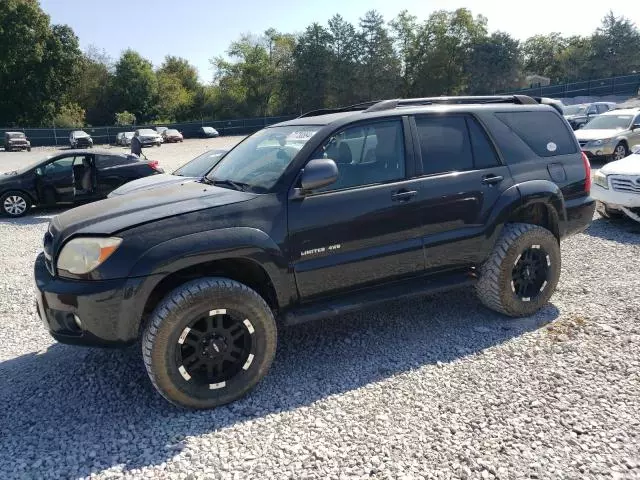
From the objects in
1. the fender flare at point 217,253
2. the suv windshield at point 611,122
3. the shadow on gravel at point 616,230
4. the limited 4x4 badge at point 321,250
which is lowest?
the shadow on gravel at point 616,230

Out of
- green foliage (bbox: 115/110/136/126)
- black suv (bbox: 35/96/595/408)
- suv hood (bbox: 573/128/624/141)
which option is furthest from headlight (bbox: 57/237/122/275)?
green foliage (bbox: 115/110/136/126)

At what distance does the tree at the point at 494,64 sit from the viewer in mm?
60875

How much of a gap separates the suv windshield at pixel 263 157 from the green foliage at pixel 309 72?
55.9 m

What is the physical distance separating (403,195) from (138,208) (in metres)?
1.87

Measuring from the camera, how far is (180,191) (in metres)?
3.66

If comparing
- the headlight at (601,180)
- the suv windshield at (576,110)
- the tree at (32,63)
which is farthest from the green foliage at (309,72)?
the headlight at (601,180)

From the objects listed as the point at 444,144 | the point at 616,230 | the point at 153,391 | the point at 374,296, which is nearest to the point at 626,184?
the point at 616,230

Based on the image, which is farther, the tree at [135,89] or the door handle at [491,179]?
the tree at [135,89]

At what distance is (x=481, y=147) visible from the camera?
409cm

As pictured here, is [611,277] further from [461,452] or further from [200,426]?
[200,426]

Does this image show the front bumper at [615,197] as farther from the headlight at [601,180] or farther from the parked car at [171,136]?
the parked car at [171,136]

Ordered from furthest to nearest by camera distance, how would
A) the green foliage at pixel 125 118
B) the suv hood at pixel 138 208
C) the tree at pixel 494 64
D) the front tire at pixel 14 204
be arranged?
the tree at pixel 494 64, the green foliage at pixel 125 118, the front tire at pixel 14 204, the suv hood at pixel 138 208

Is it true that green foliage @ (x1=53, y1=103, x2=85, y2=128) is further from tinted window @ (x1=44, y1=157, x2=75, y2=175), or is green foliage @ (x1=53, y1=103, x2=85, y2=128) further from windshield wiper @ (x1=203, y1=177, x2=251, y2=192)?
windshield wiper @ (x1=203, y1=177, x2=251, y2=192)

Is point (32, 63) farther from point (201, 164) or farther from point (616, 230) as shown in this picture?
point (616, 230)
